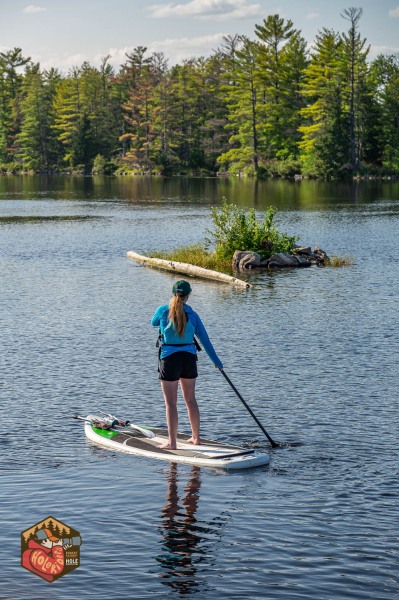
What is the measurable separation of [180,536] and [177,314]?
3.47m

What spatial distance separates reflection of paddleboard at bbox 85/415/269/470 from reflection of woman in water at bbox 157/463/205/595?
11.4 inches

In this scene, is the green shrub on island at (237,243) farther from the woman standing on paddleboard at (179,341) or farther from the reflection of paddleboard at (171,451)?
the woman standing on paddleboard at (179,341)

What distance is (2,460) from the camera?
16812 millimetres

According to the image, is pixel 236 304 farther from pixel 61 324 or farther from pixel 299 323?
pixel 61 324

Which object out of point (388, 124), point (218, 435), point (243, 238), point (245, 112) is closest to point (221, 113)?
point (245, 112)

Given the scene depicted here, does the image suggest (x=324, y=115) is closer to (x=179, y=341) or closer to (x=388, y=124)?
(x=388, y=124)

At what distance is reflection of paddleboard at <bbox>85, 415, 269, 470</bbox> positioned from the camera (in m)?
16.1

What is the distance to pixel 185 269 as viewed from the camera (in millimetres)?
41844

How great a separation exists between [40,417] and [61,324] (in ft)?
35.0

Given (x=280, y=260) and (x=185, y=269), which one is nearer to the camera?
(x=185, y=269)

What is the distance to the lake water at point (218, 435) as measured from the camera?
12586mm

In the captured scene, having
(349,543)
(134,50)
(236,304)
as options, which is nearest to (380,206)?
(236,304)

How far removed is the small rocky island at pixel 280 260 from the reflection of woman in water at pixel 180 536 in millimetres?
26843

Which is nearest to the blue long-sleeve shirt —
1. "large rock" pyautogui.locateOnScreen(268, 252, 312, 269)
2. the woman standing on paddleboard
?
the woman standing on paddleboard
